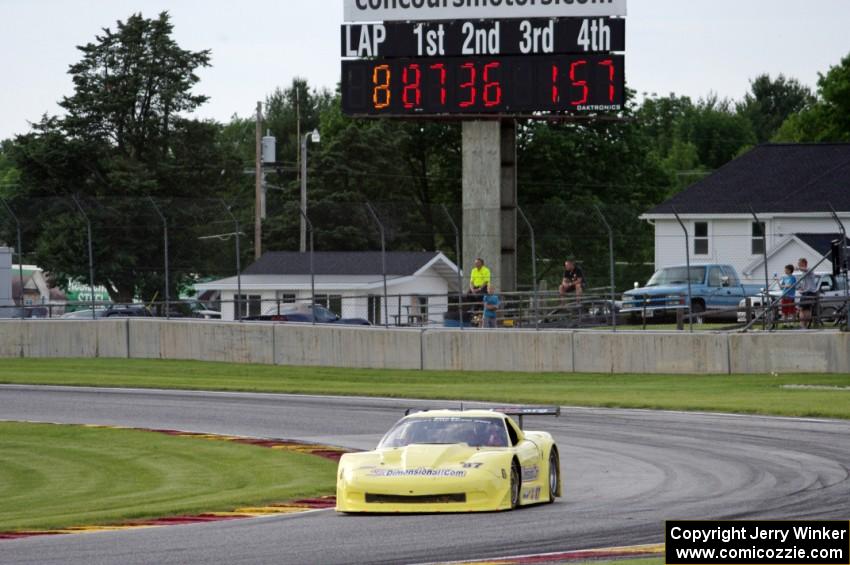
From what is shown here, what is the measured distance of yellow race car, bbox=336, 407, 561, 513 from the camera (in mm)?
14219

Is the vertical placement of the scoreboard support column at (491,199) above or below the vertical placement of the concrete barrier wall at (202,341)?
above

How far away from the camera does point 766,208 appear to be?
189 feet

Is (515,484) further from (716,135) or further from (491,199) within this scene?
(716,135)

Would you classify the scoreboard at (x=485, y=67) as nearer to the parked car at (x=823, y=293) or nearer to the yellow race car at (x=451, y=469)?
the parked car at (x=823, y=293)

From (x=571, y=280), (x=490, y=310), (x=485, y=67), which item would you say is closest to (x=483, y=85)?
(x=485, y=67)

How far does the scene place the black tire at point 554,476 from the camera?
1551 cm

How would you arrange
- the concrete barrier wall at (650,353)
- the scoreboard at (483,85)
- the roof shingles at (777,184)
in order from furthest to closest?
the roof shingles at (777,184) < the scoreboard at (483,85) < the concrete barrier wall at (650,353)

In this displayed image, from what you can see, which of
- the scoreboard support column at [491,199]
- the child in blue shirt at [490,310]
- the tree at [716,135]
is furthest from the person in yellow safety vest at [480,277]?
the tree at [716,135]

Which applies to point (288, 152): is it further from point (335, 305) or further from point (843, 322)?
point (843, 322)

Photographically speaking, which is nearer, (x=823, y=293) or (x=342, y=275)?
(x=823, y=293)

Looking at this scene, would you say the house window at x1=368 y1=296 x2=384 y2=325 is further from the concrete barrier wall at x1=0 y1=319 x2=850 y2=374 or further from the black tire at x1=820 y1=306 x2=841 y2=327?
the black tire at x1=820 y1=306 x2=841 y2=327

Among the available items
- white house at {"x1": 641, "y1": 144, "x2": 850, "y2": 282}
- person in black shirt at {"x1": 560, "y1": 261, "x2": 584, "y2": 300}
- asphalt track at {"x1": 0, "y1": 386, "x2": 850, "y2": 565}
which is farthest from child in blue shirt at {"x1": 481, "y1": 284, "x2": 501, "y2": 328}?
white house at {"x1": 641, "y1": 144, "x2": 850, "y2": 282}

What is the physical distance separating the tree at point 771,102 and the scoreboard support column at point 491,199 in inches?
3924

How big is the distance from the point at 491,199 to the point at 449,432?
25.2m
